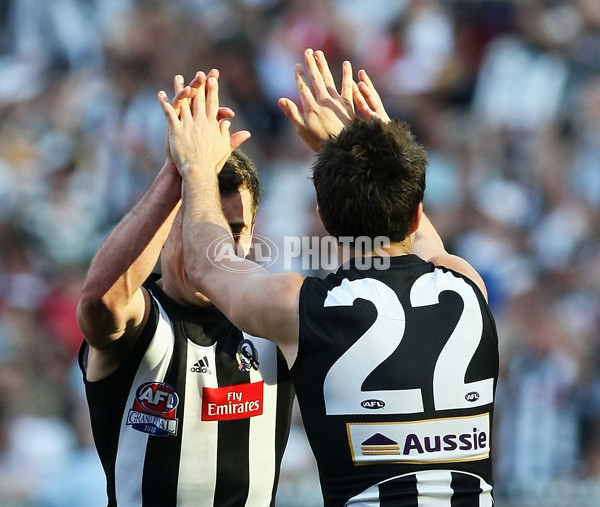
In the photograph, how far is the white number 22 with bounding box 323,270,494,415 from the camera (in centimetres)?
273

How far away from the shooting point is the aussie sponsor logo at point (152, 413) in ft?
11.1

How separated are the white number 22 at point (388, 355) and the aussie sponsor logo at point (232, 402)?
30.7 inches

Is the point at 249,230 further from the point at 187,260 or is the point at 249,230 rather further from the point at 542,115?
the point at 542,115

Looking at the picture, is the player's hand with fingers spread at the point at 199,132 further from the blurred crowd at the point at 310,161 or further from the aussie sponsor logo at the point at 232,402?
the blurred crowd at the point at 310,161

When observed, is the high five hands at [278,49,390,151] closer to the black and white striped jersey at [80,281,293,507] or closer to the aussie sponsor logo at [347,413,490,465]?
the black and white striped jersey at [80,281,293,507]

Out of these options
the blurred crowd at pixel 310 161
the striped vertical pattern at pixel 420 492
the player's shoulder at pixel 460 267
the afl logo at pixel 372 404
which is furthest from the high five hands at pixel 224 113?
the blurred crowd at pixel 310 161

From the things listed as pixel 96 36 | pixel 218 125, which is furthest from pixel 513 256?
pixel 218 125

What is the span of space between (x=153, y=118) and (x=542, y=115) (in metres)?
3.75

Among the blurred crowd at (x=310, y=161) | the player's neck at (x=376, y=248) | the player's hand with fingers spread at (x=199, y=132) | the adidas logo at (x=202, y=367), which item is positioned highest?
the blurred crowd at (x=310, y=161)

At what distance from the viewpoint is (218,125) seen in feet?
11.2

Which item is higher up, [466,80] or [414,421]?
[466,80]

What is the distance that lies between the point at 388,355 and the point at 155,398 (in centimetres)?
104

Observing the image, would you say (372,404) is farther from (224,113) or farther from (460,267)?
(224,113)

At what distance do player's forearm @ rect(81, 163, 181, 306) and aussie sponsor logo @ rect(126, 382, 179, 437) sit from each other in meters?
0.37
